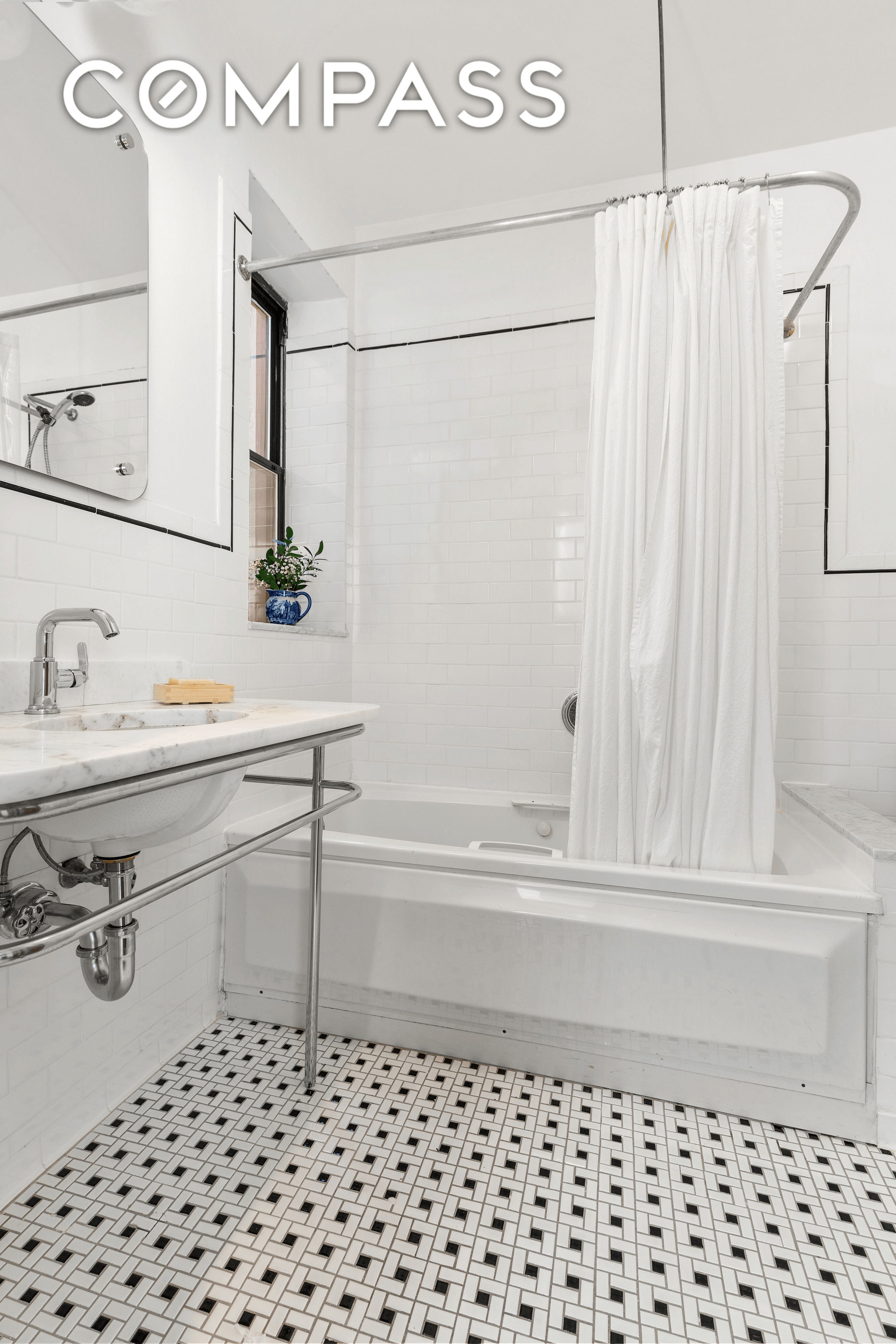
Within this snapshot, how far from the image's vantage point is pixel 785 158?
238 cm

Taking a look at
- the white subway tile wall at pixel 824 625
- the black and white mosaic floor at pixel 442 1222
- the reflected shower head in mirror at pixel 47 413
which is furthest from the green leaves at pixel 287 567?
the white subway tile wall at pixel 824 625

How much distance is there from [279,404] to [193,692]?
69.7 inches

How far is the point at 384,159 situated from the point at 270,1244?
3052mm

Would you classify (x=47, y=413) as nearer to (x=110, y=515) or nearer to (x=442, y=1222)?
(x=110, y=515)

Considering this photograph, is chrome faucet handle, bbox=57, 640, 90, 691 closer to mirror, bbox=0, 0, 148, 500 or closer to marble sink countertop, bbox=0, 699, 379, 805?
marble sink countertop, bbox=0, 699, 379, 805

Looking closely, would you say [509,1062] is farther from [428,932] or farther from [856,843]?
[856,843]

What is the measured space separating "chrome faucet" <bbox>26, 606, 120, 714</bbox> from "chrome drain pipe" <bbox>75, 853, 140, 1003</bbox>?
31 centimetres

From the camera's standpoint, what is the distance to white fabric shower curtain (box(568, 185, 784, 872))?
5.47ft

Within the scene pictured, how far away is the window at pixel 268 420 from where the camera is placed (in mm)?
2686

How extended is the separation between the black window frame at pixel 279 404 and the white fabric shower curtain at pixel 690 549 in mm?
1471

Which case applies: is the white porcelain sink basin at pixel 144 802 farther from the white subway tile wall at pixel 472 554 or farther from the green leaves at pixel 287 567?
the white subway tile wall at pixel 472 554

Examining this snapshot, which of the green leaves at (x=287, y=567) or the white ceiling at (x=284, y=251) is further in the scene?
the green leaves at (x=287, y=567)

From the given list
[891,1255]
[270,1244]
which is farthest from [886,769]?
[270,1244]

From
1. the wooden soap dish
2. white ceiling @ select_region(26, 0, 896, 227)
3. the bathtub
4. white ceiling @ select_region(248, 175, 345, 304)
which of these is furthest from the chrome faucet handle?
white ceiling @ select_region(248, 175, 345, 304)
